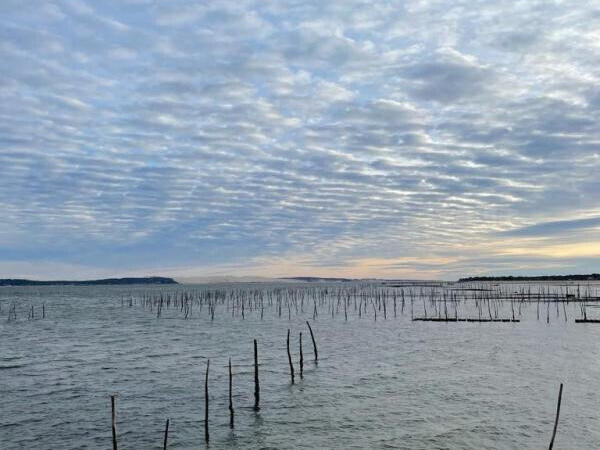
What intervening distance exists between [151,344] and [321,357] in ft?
57.5

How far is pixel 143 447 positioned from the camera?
2056cm

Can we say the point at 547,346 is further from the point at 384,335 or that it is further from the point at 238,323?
the point at 238,323

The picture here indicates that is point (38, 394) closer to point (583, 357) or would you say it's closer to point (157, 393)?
point (157, 393)

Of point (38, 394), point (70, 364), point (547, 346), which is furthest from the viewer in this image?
point (547, 346)

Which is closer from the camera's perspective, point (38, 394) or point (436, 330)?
point (38, 394)

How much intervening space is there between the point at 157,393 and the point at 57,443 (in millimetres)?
8087

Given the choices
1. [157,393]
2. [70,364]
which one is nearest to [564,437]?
[157,393]

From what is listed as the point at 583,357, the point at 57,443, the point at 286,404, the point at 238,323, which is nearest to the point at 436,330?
the point at 583,357

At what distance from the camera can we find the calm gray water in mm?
21656

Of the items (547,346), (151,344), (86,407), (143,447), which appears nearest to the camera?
(143,447)

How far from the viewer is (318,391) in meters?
29.0

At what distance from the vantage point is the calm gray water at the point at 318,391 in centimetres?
2166

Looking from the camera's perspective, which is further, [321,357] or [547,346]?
[547,346]

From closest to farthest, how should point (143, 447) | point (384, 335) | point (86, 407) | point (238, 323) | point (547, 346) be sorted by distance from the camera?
point (143, 447) → point (86, 407) → point (547, 346) → point (384, 335) → point (238, 323)
